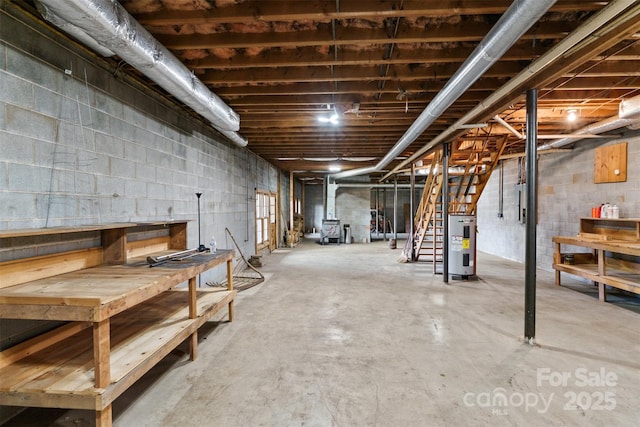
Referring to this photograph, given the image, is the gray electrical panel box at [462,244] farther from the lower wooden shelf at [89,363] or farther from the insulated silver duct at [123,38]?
the insulated silver duct at [123,38]

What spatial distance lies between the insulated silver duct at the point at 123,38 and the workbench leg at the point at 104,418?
82.7 inches

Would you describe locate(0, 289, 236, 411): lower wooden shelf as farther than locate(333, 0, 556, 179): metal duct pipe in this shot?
No

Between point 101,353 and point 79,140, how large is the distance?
164 centimetres

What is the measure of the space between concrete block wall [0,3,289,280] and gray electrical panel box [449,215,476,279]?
14.0ft

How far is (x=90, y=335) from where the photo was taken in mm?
2035

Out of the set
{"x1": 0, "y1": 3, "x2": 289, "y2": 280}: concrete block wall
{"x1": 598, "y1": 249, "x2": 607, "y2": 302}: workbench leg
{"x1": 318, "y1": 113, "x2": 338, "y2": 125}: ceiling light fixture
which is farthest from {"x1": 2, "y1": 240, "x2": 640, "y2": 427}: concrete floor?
{"x1": 318, "y1": 113, "x2": 338, "y2": 125}: ceiling light fixture

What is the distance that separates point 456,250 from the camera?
5207mm

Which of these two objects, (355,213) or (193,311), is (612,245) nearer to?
(193,311)

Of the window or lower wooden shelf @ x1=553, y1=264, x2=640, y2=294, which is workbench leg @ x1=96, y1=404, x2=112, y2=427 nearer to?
lower wooden shelf @ x1=553, y1=264, x2=640, y2=294

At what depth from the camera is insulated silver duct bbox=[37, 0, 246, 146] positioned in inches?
65.4

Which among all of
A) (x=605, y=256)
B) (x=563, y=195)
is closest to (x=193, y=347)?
(x=605, y=256)

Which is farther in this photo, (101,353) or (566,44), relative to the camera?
(566,44)

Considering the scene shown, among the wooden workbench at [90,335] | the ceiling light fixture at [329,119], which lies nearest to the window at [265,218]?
the ceiling light fixture at [329,119]

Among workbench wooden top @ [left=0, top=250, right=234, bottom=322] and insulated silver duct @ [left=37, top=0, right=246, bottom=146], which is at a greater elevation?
insulated silver duct @ [left=37, top=0, right=246, bottom=146]
